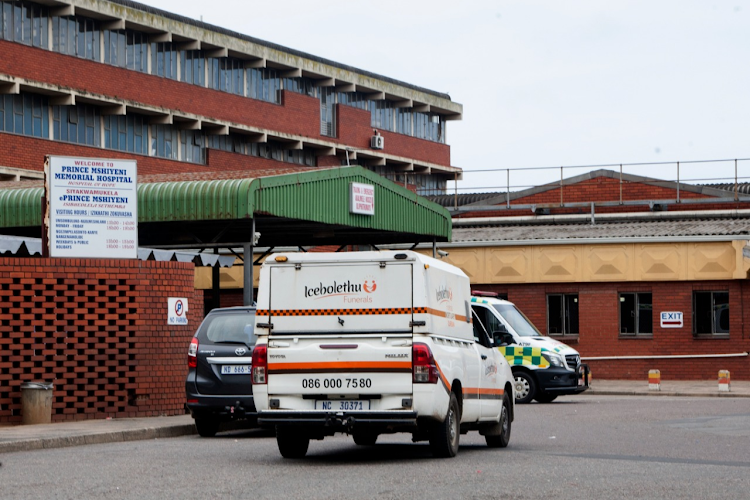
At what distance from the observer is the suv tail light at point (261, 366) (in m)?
12.9

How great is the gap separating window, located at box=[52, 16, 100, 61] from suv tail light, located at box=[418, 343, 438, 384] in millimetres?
39897

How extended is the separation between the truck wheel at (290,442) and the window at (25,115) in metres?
35.8

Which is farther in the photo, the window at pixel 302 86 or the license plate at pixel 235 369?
the window at pixel 302 86

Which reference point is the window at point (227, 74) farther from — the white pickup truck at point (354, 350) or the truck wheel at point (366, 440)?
the white pickup truck at point (354, 350)

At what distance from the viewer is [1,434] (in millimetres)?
15273

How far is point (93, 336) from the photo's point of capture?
1823 cm

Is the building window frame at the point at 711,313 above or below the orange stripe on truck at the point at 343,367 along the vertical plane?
above

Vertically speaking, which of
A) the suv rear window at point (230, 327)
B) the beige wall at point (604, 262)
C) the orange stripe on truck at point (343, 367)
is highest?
the beige wall at point (604, 262)

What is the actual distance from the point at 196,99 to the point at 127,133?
16.7ft

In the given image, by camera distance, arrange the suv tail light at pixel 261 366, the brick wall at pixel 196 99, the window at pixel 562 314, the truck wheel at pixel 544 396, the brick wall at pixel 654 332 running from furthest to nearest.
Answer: the brick wall at pixel 196 99, the window at pixel 562 314, the brick wall at pixel 654 332, the truck wheel at pixel 544 396, the suv tail light at pixel 261 366

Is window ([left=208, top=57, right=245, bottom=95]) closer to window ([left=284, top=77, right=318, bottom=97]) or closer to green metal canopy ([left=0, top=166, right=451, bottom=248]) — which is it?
window ([left=284, top=77, right=318, bottom=97])

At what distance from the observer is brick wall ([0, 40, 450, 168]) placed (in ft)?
156

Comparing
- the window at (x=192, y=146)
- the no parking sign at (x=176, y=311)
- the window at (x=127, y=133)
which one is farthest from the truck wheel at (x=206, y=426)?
the window at (x=192, y=146)

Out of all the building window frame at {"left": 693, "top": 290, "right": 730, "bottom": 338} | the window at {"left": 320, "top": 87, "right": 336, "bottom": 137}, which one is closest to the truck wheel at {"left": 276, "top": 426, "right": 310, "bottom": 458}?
the building window frame at {"left": 693, "top": 290, "right": 730, "bottom": 338}
